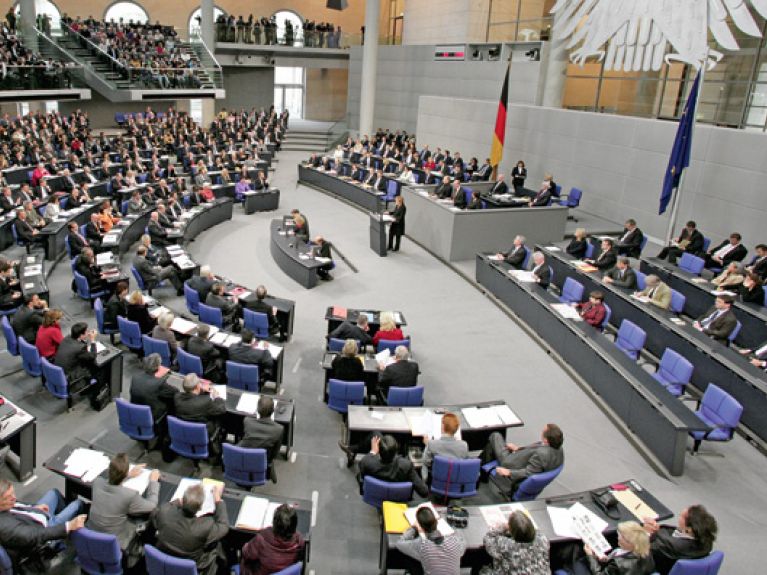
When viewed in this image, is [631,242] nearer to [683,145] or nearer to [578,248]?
[578,248]

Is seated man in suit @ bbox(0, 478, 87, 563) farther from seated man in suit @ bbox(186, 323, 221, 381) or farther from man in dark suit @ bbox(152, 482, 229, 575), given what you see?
seated man in suit @ bbox(186, 323, 221, 381)

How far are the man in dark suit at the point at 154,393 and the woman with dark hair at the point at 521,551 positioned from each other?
3978 mm

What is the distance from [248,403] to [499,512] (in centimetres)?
313

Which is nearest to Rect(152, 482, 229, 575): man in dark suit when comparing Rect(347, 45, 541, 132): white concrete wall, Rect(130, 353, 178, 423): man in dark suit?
Rect(130, 353, 178, 423): man in dark suit

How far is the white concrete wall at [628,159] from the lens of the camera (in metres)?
13.3

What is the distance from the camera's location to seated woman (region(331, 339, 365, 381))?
306 inches

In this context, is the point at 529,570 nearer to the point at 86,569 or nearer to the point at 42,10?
the point at 86,569

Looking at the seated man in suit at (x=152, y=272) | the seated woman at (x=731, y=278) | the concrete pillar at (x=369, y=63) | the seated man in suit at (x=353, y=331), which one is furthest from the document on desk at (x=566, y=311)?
the concrete pillar at (x=369, y=63)

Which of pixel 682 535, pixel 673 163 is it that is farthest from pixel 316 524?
pixel 673 163

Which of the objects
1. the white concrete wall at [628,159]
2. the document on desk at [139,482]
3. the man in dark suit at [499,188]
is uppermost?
the white concrete wall at [628,159]

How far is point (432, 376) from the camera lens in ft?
30.5

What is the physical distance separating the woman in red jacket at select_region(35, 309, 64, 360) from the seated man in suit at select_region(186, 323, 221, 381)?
165cm

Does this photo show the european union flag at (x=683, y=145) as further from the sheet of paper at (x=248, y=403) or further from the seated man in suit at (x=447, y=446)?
the sheet of paper at (x=248, y=403)

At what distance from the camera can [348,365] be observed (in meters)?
7.82
